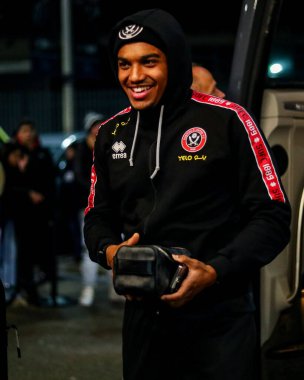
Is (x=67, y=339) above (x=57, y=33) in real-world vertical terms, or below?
below

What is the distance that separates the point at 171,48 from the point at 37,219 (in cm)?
681

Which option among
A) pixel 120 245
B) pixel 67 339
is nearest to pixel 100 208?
pixel 120 245

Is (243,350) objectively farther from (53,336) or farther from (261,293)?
(53,336)

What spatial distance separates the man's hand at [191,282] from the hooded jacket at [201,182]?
0.20 feet

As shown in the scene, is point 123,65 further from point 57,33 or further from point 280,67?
point 57,33

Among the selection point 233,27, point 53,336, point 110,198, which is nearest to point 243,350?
point 110,198

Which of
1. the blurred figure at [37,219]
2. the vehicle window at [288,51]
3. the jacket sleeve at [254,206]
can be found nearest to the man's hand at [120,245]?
the jacket sleeve at [254,206]

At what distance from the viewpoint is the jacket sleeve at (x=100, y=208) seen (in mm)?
3041

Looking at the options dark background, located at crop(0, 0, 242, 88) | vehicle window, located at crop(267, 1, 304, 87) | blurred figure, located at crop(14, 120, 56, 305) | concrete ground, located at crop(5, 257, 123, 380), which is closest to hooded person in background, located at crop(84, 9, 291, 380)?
vehicle window, located at crop(267, 1, 304, 87)

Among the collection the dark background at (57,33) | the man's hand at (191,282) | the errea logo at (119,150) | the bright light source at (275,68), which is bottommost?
the man's hand at (191,282)

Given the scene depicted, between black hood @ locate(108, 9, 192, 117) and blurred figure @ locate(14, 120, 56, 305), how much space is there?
6386mm

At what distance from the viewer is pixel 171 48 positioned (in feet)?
→ 9.36

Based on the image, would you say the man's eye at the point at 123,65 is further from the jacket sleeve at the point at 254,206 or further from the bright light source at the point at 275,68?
the bright light source at the point at 275,68

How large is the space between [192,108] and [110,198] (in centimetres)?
39
